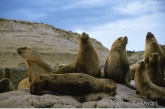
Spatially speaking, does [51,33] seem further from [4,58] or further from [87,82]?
[87,82]

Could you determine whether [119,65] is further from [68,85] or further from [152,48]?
[68,85]

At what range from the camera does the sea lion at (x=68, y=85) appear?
5539 mm

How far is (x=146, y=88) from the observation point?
6.55 metres

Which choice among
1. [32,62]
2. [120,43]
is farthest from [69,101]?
[120,43]

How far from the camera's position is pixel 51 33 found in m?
32.4

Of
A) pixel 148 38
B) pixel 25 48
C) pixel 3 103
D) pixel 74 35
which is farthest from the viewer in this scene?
pixel 74 35

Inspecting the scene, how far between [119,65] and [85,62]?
1.04 metres

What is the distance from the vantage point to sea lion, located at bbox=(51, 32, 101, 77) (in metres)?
7.22

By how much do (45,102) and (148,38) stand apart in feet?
16.5

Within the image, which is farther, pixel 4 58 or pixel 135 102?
pixel 4 58

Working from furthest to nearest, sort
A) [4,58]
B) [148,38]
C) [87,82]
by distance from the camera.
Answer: [4,58], [148,38], [87,82]

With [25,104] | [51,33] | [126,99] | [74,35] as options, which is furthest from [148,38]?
[74,35]

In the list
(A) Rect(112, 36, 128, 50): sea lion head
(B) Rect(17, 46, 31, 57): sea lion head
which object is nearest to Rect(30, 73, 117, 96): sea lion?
(B) Rect(17, 46, 31, 57): sea lion head

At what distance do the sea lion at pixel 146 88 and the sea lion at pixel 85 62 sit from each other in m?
1.10
